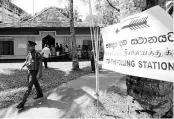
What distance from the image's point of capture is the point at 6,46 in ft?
59.8

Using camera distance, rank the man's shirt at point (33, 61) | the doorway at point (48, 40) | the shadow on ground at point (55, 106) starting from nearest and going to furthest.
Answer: the shadow on ground at point (55, 106), the man's shirt at point (33, 61), the doorway at point (48, 40)

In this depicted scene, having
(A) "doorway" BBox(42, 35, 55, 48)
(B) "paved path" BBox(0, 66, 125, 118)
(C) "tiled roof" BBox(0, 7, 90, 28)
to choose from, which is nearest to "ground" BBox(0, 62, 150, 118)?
(B) "paved path" BBox(0, 66, 125, 118)

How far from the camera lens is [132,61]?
2.88m

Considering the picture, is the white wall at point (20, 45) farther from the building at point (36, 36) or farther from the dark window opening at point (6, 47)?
the dark window opening at point (6, 47)

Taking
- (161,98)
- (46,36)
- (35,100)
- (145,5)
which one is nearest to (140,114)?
(161,98)

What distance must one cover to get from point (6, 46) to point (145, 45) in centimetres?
1857

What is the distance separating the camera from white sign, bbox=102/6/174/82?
226cm

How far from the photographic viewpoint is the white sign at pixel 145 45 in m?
2.26

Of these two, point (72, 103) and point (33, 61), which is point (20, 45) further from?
point (72, 103)

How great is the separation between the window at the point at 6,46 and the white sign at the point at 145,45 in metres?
17.3

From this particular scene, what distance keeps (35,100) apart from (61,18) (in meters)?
15.4

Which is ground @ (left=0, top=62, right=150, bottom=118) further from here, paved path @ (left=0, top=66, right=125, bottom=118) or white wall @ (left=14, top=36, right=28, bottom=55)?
white wall @ (left=14, top=36, right=28, bottom=55)

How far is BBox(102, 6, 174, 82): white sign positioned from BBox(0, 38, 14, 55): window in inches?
682

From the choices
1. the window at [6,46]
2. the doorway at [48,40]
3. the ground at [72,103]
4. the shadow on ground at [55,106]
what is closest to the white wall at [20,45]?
the window at [6,46]
